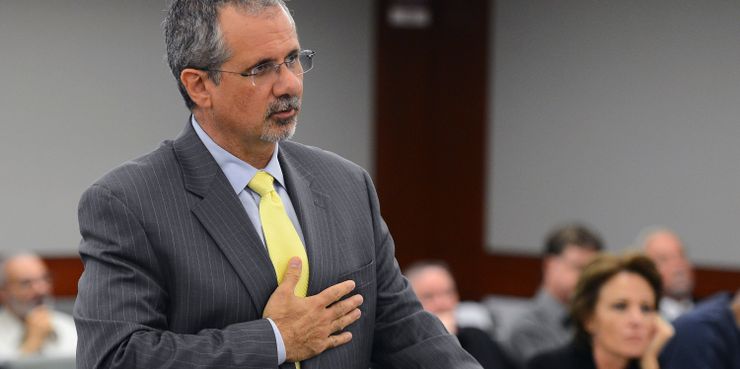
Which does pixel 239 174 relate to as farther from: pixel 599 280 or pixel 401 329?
pixel 599 280

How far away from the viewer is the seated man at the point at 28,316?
492cm

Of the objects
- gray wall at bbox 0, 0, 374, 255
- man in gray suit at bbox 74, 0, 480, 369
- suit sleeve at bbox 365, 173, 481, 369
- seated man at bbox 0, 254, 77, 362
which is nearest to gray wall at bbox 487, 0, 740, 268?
gray wall at bbox 0, 0, 374, 255

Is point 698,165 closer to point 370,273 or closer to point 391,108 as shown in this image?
point 391,108

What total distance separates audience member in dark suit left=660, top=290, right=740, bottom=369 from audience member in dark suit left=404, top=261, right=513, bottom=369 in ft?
2.07

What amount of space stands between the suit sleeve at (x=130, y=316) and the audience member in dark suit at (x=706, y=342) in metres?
2.22

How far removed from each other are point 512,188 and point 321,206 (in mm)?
5854

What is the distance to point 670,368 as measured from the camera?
11.4ft

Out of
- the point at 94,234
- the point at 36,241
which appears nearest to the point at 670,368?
the point at 94,234

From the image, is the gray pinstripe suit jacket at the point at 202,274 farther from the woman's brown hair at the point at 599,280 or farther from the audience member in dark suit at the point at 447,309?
the audience member in dark suit at the point at 447,309

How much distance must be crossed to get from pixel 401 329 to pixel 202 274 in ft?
1.18

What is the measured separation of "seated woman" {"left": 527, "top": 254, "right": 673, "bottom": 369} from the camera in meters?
3.51

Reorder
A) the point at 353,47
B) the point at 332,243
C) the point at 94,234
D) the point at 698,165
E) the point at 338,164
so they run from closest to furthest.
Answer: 1. the point at 94,234
2. the point at 332,243
3. the point at 338,164
4. the point at 698,165
5. the point at 353,47

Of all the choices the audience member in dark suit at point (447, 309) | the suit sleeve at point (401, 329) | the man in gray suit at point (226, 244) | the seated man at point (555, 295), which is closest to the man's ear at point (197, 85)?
the man in gray suit at point (226, 244)

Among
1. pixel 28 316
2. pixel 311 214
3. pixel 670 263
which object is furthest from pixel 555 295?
pixel 311 214
